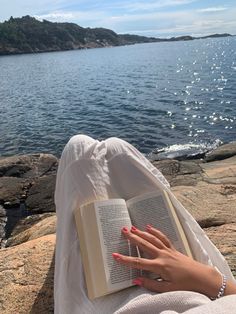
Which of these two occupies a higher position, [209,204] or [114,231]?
[114,231]

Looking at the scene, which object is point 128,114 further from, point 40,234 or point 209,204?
point 40,234

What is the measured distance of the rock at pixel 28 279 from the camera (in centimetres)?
343

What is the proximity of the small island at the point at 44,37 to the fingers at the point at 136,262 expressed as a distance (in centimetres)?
14137

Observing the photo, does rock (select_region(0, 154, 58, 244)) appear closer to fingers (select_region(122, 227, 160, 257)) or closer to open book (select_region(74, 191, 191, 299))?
open book (select_region(74, 191, 191, 299))

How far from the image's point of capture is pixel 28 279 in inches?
144

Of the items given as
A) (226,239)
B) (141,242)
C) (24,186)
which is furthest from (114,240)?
(24,186)

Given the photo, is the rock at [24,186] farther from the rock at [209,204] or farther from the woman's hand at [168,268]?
the woman's hand at [168,268]

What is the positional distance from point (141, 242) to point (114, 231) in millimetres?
207

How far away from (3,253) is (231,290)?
97.3 inches

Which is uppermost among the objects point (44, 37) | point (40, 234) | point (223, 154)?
point (44, 37)

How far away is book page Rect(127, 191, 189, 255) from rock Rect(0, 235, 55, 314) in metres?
1.09

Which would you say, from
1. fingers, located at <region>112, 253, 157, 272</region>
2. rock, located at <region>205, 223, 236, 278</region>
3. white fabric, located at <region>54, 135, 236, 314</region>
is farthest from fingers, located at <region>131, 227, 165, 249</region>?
rock, located at <region>205, 223, 236, 278</region>

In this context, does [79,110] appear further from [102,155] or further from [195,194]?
[102,155]

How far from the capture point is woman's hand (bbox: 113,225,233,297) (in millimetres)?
2312
